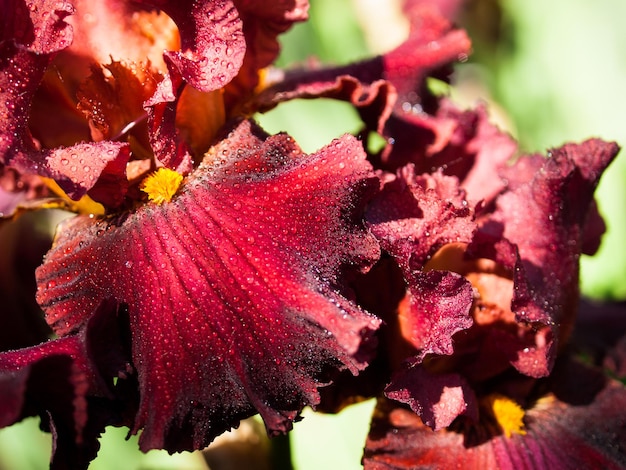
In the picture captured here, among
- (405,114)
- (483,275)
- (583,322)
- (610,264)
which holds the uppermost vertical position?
(405,114)

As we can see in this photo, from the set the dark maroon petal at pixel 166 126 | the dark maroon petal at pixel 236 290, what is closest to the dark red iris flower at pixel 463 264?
the dark maroon petal at pixel 236 290

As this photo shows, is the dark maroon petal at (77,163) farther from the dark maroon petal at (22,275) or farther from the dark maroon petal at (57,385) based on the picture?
the dark maroon petal at (22,275)

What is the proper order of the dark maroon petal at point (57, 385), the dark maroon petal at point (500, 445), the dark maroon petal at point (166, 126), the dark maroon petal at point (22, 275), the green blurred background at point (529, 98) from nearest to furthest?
the dark maroon petal at point (57, 385), the dark maroon petal at point (166, 126), the dark maroon petal at point (500, 445), the green blurred background at point (529, 98), the dark maroon petal at point (22, 275)

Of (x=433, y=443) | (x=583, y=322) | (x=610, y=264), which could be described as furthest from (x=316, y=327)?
(x=610, y=264)

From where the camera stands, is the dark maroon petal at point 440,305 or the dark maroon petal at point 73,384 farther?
the dark maroon petal at point 440,305

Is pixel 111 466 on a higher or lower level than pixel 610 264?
higher

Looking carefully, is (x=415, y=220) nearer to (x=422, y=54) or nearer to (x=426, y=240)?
(x=426, y=240)

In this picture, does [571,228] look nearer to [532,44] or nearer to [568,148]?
[568,148]
